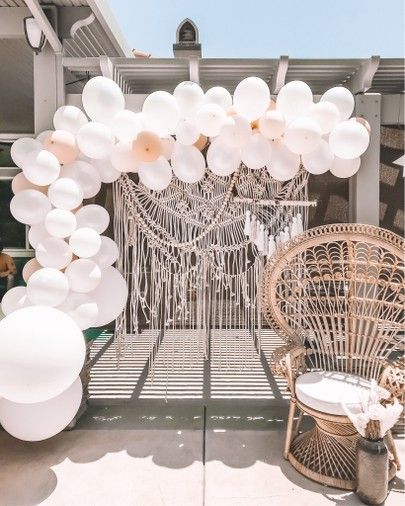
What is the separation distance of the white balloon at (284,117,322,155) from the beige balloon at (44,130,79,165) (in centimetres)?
144

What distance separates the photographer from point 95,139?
8.10ft

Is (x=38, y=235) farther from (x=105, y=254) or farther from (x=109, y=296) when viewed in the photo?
(x=109, y=296)

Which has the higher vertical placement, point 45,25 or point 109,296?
point 45,25

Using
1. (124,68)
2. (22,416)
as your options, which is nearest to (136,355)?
(22,416)

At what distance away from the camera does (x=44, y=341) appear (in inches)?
80.1

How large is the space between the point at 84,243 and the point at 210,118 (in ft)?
3.78

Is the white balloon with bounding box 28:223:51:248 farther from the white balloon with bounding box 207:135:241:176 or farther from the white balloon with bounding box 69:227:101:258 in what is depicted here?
the white balloon with bounding box 207:135:241:176

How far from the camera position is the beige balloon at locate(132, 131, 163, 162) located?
7.97 feet

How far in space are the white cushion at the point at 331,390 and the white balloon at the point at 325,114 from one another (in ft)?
5.45

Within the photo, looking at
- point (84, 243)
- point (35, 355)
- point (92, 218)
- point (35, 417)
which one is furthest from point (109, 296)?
point (35, 417)

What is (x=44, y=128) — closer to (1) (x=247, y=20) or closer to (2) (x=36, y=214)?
(2) (x=36, y=214)

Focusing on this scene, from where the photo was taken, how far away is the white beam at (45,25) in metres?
2.57

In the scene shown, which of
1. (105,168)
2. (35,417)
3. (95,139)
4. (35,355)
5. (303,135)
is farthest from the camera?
(105,168)

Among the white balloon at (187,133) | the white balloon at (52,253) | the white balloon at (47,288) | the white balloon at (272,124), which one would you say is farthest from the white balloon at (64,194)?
the white balloon at (272,124)
